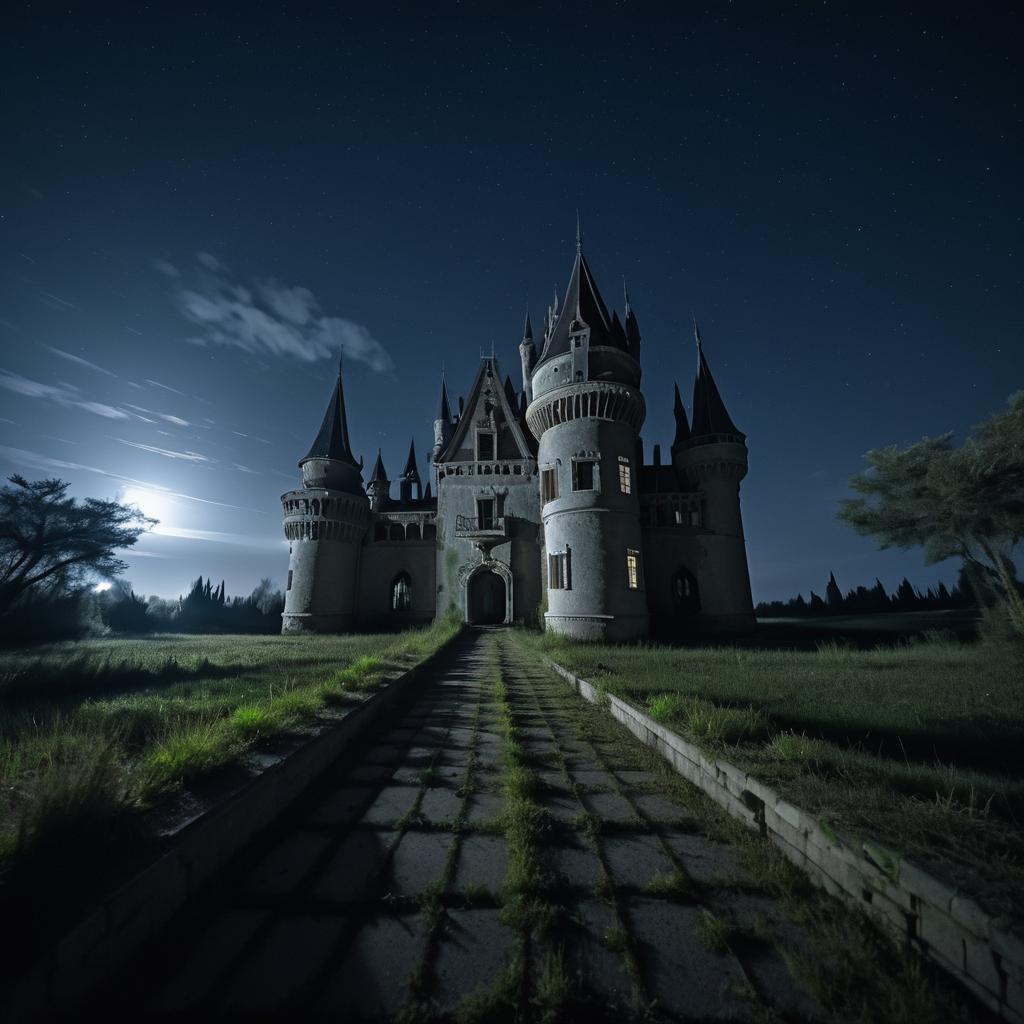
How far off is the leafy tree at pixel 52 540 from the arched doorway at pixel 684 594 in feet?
135

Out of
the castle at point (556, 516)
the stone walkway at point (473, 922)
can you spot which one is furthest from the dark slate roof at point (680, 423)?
the stone walkway at point (473, 922)

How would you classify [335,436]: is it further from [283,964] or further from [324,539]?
[283,964]

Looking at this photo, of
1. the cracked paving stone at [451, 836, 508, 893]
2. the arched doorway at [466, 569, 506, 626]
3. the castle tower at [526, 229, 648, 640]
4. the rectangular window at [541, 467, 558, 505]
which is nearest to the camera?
the cracked paving stone at [451, 836, 508, 893]

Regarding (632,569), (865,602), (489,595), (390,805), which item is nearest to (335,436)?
(489,595)

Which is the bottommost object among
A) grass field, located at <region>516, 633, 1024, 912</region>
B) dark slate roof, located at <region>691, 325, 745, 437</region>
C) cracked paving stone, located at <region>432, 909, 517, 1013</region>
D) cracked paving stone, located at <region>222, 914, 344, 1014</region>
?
cracked paving stone, located at <region>432, 909, 517, 1013</region>

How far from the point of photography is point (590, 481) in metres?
21.2

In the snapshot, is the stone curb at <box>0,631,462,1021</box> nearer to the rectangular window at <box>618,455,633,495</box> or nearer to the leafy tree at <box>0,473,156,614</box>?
the rectangular window at <box>618,455,633,495</box>

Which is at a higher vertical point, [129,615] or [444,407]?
[444,407]

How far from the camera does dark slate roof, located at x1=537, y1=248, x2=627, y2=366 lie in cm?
2280

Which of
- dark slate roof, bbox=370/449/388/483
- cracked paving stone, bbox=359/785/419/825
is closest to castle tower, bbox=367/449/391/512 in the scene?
dark slate roof, bbox=370/449/388/483

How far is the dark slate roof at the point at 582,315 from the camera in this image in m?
22.8

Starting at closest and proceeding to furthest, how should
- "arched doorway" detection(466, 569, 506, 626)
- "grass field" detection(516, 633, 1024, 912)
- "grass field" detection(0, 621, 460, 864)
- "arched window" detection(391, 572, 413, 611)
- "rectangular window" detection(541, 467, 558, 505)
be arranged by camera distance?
"grass field" detection(0, 621, 460, 864), "grass field" detection(516, 633, 1024, 912), "rectangular window" detection(541, 467, 558, 505), "arched window" detection(391, 572, 413, 611), "arched doorway" detection(466, 569, 506, 626)

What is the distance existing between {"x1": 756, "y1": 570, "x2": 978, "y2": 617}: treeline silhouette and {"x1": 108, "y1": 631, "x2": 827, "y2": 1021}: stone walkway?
58946 mm

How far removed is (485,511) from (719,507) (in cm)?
1488
